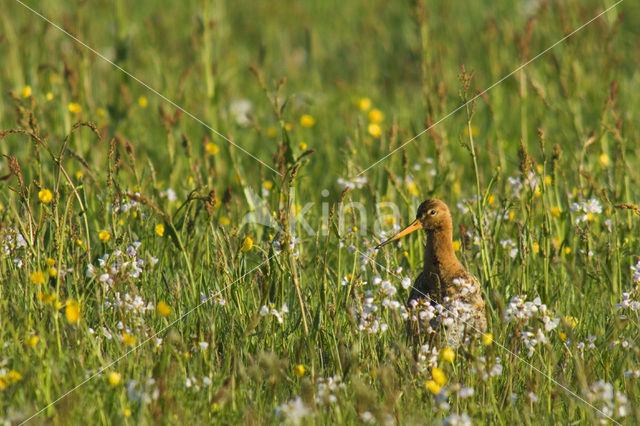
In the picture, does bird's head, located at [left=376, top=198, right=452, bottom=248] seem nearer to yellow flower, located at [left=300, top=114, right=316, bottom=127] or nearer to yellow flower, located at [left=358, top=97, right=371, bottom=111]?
yellow flower, located at [left=300, top=114, right=316, bottom=127]

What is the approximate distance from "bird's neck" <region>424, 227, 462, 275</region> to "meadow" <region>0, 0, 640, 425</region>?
0.48 ft

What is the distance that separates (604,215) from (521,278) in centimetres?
129

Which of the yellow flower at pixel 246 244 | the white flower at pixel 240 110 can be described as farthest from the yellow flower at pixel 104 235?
the white flower at pixel 240 110

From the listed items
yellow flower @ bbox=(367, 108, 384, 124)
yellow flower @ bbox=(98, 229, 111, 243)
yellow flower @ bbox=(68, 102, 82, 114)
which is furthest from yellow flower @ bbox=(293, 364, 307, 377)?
yellow flower @ bbox=(367, 108, 384, 124)

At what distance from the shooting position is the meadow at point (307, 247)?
2943 mm

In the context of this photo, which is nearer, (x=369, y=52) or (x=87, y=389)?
(x=87, y=389)

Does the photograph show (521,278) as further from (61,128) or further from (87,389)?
(61,128)

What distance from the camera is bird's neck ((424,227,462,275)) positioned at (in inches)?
154

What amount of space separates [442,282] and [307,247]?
3.06 feet

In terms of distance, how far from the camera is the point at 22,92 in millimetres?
6156

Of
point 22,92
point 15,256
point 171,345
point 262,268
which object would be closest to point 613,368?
point 262,268

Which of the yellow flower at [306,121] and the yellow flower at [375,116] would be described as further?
the yellow flower at [375,116]

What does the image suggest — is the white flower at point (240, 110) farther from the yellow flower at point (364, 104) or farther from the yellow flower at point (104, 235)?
the yellow flower at point (104, 235)

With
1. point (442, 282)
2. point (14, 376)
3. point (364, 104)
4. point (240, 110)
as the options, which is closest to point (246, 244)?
point (442, 282)
